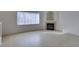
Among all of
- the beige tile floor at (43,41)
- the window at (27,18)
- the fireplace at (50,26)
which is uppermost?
the window at (27,18)

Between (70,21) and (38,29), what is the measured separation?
0.47 metres

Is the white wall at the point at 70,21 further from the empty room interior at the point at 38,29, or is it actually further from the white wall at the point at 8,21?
the white wall at the point at 8,21

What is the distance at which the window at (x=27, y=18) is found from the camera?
1938mm

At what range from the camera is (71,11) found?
1.91 meters

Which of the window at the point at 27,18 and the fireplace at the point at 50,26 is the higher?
the window at the point at 27,18

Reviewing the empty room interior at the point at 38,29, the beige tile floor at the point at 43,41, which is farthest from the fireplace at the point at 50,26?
the beige tile floor at the point at 43,41

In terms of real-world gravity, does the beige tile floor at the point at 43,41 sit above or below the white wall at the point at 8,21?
below

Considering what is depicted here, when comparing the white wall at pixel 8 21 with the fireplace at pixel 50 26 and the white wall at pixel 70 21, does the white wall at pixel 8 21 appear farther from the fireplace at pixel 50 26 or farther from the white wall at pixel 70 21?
the white wall at pixel 70 21

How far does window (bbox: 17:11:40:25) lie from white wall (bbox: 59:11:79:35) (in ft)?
1.15

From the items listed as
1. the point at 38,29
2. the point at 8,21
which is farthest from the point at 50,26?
the point at 8,21

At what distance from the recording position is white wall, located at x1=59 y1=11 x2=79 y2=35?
6.24 ft
